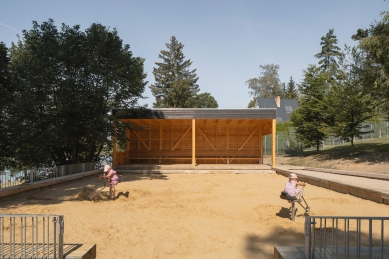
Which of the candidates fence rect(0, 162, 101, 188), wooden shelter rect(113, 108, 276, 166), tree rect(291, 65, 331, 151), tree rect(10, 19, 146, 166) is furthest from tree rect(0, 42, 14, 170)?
tree rect(291, 65, 331, 151)

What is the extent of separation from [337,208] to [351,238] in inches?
108

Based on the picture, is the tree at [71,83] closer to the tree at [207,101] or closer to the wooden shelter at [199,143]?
the wooden shelter at [199,143]

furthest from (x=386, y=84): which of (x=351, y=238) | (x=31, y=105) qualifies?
(x=31, y=105)

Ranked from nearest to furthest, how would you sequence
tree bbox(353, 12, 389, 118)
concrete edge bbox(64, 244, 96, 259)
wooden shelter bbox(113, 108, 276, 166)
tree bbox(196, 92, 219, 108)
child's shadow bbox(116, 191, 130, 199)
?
concrete edge bbox(64, 244, 96, 259) → child's shadow bbox(116, 191, 130, 199) → tree bbox(353, 12, 389, 118) → wooden shelter bbox(113, 108, 276, 166) → tree bbox(196, 92, 219, 108)

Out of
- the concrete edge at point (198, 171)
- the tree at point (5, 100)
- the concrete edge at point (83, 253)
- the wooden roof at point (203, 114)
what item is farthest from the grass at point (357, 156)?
the tree at point (5, 100)

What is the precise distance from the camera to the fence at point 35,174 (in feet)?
29.9

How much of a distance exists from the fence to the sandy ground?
2.69 feet

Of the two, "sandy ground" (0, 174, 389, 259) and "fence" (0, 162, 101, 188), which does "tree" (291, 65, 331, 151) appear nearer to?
"sandy ground" (0, 174, 389, 259)

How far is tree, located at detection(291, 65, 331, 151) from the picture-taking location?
2547 centimetres

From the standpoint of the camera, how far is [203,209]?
7789 mm

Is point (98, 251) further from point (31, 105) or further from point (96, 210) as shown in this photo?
point (31, 105)

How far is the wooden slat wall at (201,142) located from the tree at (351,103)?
5.84 metres

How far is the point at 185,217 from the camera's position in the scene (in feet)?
22.7

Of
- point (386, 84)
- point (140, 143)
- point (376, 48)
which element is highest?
point (376, 48)
